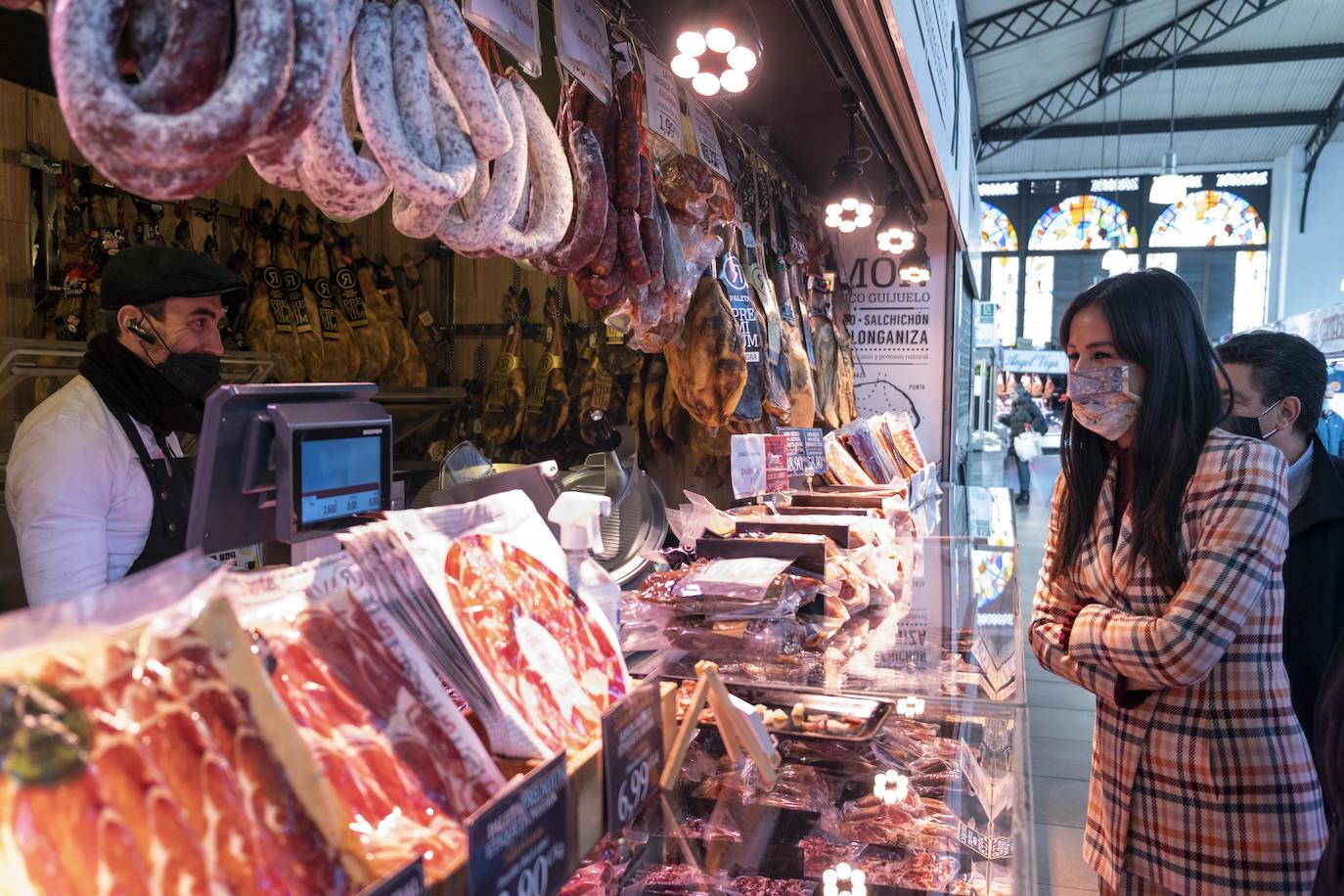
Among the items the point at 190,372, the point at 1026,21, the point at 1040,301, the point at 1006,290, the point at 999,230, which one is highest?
the point at 1026,21

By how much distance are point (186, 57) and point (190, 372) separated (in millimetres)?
2031

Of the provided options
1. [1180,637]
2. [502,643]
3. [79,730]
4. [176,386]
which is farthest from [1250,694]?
[176,386]

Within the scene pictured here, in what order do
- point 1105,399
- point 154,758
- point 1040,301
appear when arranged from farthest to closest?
1. point 1040,301
2. point 1105,399
3. point 154,758

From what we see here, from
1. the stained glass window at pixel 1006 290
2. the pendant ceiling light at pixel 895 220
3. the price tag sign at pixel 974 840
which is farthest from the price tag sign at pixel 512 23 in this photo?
the stained glass window at pixel 1006 290

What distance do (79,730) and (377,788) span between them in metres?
0.29

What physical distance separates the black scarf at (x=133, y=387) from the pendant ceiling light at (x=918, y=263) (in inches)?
179

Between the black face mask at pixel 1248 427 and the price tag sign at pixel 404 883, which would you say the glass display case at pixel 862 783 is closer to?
the price tag sign at pixel 404 883

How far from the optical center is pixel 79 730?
24.9 inches

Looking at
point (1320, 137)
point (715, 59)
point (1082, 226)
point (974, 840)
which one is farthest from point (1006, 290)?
point (974, 840)

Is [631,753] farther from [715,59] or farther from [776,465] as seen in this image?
[776,465]

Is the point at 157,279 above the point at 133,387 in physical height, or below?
above

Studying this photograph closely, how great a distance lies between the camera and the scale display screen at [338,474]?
1.11m

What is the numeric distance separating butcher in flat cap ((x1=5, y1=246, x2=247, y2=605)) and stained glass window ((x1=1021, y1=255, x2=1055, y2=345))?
83.1 feet

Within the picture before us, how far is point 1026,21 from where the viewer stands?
12.5 m
